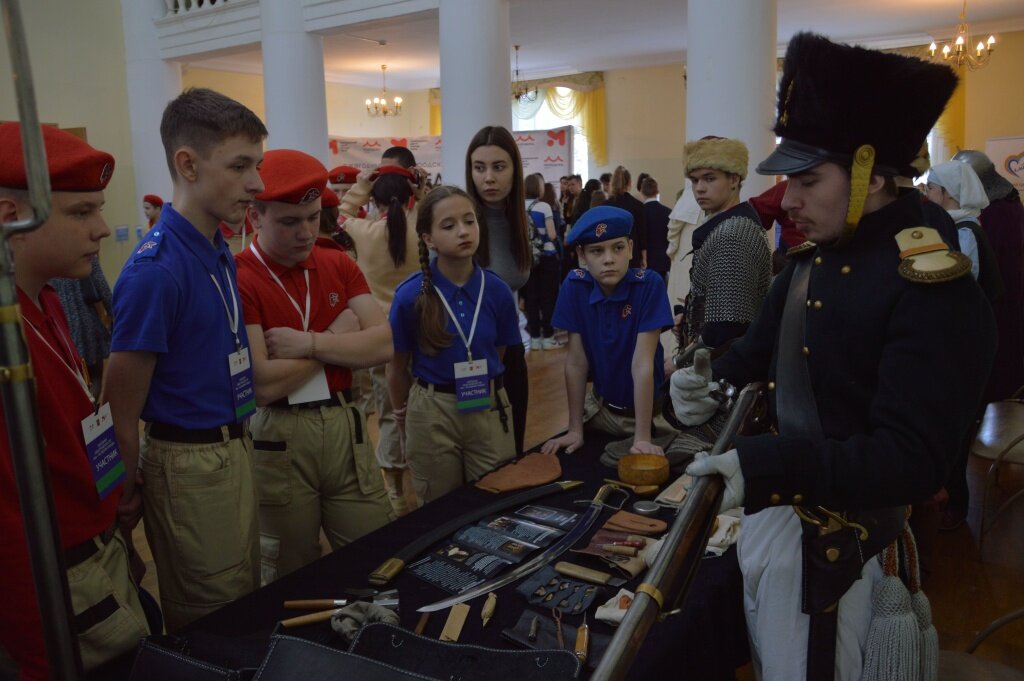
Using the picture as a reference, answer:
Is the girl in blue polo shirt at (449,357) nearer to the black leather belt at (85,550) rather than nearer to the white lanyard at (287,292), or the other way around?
the white lanyard at (287,292)

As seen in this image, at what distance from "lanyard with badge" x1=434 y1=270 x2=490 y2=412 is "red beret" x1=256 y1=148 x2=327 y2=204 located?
607 millimetres

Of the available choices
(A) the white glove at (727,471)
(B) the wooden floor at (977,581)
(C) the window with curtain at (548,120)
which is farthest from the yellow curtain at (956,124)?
(A) the white glove at (727,471)

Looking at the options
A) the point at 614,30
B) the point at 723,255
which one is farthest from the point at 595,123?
the point at 723,255

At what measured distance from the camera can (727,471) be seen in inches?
47.3

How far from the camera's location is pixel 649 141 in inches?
546

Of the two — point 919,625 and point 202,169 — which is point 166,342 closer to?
point 202,169

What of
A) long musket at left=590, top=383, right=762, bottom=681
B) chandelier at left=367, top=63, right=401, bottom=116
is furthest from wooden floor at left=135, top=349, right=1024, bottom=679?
chandelier at left=367, top=63, right=401, bottom=116

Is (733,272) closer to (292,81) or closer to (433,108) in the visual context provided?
(292,81)

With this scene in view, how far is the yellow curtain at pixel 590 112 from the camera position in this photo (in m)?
14.2

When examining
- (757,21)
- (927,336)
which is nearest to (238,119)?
(927,336)

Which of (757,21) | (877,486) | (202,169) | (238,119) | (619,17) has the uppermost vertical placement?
(619,17)

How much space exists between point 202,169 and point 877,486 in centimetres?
157

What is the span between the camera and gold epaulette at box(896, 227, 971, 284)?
4.00 ft

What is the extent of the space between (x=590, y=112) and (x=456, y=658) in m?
14.1
